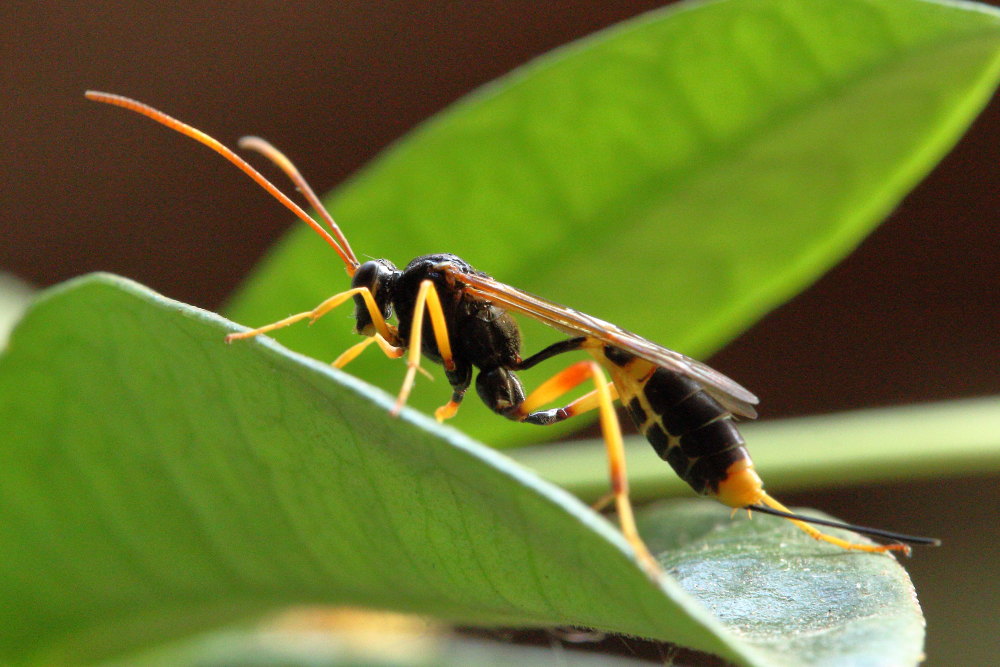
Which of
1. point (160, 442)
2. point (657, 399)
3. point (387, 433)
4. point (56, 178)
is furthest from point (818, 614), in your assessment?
point (56, 178)

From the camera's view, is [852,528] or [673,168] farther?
[673,168]

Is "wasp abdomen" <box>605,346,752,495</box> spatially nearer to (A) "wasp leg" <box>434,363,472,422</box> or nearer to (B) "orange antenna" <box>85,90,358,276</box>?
(A) "wasp leg" <box>434,363,472,422</box>

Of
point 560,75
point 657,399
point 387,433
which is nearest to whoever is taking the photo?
point 387,433

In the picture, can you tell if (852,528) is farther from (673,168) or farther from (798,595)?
(673,168)

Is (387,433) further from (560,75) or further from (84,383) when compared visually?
(560,75)

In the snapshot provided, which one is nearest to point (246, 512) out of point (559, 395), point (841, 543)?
point (559, 395)

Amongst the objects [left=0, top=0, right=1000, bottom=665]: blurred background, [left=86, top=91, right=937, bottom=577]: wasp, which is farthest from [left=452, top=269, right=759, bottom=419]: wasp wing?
[left=0, top=0, right=1000, bottom=665]: blurred background

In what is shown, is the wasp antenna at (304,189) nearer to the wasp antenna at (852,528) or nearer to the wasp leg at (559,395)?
the wasp leg at (559,395)
